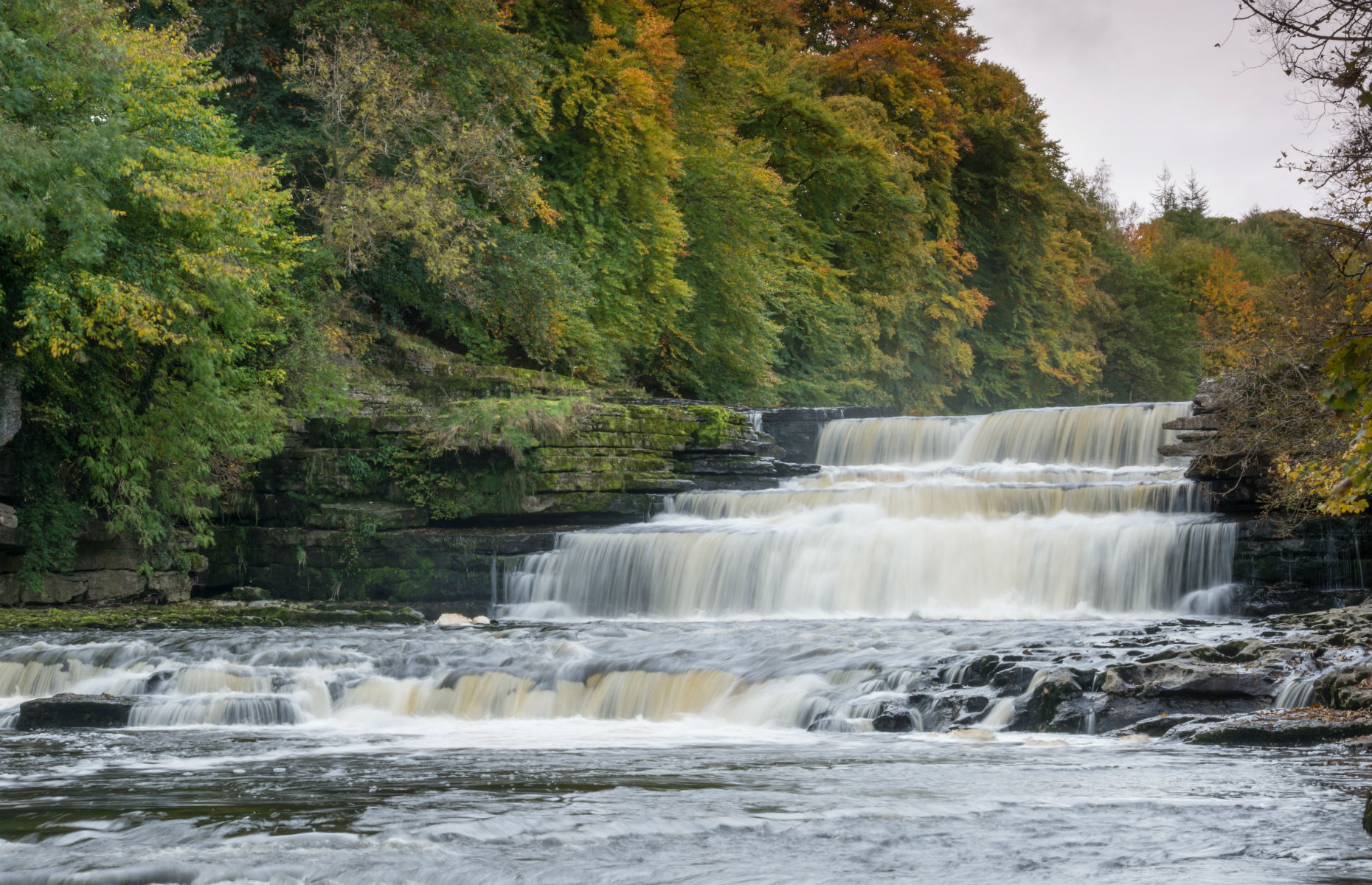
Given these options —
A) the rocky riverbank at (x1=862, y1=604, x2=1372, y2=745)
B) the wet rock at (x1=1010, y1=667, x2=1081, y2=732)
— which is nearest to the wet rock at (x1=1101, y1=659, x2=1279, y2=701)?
the rocky riverbank at (x1=862, y1=604, x2=1372, y2=745)

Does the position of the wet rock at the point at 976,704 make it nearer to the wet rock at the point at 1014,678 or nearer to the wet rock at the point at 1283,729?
the wet rock at the point at 1014,678

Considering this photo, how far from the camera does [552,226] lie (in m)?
25.7

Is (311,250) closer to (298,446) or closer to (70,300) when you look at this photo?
(298,446)

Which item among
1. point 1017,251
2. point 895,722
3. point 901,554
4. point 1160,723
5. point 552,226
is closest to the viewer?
point 1160,723

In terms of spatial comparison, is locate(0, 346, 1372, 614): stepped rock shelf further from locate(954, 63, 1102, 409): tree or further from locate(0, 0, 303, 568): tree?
locate(954, 63, 1102, 409): tree

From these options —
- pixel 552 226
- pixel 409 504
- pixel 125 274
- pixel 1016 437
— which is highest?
pixel 552 226

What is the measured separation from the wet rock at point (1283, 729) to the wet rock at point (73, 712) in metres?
9.38

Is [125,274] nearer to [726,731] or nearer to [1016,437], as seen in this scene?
[726,731]

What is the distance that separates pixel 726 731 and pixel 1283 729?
450 centimetres

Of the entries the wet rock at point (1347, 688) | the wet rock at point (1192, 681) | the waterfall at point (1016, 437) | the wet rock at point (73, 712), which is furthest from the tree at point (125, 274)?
the waterfall at point (1016, 437)

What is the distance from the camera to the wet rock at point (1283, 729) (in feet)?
26.6

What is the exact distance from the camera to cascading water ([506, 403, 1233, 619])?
1627cm

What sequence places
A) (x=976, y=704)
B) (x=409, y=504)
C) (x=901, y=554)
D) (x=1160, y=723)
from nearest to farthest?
(x=1160, y=723)
(x=976, y=704)
(x=901, y=554)
(x=409, y=504)

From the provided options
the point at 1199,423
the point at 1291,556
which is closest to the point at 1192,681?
the point at 1291,556
